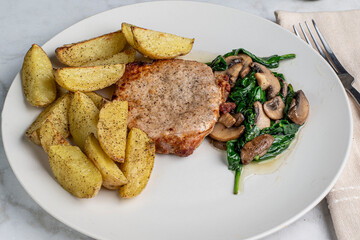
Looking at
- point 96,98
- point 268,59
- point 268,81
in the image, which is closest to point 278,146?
point 268,81

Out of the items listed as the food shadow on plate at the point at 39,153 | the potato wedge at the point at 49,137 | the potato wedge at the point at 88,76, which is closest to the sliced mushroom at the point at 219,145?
the potato wedge at the point at 88,76

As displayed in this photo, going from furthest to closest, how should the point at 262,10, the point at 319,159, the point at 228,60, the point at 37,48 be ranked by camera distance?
the point at 262,10 < the point at 228,60 < the point at 37,48 < the point at 319,159

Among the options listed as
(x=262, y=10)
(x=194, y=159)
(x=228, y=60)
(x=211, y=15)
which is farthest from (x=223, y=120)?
(x=262, y=10)

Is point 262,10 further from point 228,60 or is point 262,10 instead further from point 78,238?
point 78,238

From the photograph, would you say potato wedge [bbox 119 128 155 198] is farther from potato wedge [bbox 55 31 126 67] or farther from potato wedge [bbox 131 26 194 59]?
potato wedge [bbox 55 31 126 67]

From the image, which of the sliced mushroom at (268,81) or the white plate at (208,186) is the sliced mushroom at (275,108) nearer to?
the sliced mushroom at (268,81)

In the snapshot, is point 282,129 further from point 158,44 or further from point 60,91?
point 60,91

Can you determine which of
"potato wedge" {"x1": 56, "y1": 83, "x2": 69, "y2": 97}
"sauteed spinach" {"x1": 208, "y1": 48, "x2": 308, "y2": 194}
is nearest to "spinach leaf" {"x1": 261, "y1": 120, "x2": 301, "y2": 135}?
"sauteed spinach" {"x1": 208, "y1": 48, "x2": 308, "y2": 194}
